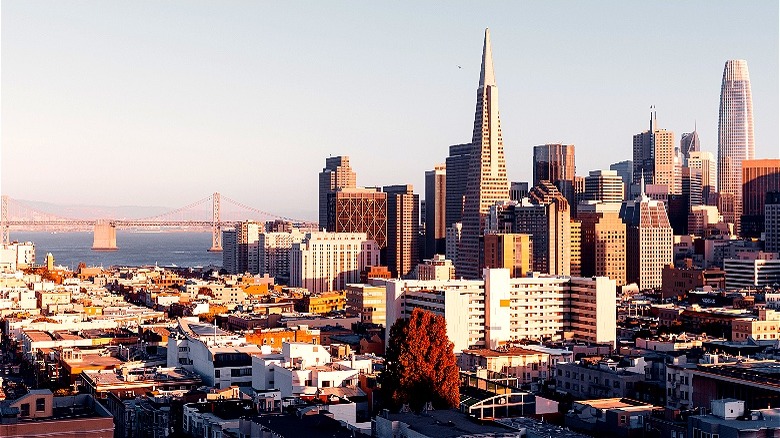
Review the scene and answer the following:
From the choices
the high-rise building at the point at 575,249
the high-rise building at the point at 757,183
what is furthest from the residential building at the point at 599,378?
the high-rise building at the point at 757,183

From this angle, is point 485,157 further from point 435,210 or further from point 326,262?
point 435,210

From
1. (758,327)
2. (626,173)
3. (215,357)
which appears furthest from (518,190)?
(215,357)

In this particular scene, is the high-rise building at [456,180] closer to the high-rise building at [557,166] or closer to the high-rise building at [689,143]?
the high-rise building at [557,166]

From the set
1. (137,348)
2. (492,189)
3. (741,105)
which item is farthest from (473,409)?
(741,105)

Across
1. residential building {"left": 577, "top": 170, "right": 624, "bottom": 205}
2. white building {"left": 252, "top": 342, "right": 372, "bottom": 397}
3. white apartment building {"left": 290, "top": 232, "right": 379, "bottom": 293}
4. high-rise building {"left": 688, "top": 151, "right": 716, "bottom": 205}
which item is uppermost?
high-rise building {"left": 688, "top": 151, "right": 716, "bottom": 205}

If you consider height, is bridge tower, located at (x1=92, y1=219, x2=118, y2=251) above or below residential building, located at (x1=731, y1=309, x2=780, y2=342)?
above

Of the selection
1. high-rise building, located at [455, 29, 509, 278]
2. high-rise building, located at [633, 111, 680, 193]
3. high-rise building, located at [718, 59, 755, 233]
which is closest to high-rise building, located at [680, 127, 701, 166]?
high-rise building, located at [718, 59, 755, 233]

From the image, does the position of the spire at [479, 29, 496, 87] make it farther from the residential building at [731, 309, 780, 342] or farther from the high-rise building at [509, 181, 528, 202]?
the residential building at [731, 309, 780, 342]
